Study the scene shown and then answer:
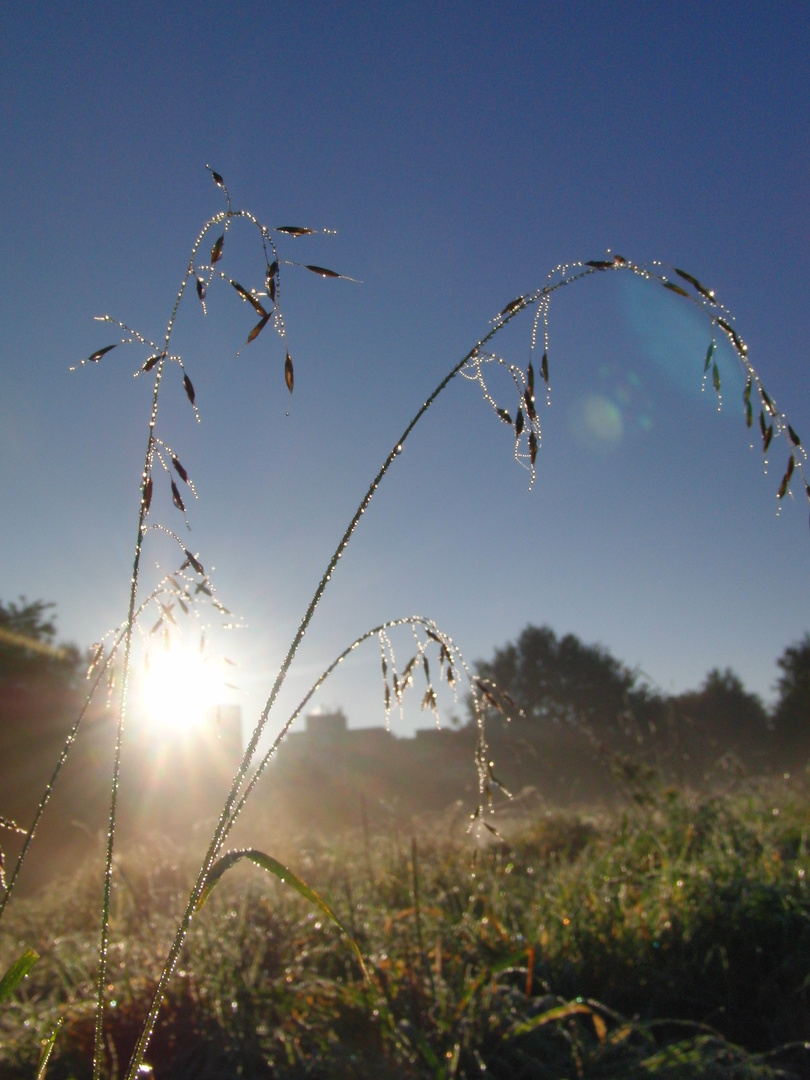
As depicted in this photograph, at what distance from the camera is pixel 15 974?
75cm

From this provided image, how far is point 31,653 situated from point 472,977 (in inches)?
460

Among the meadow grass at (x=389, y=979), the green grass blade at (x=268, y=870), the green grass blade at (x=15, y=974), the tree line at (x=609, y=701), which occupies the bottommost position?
the meadow grass at (x=389, y=979)

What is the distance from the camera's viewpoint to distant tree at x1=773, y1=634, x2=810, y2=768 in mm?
24531

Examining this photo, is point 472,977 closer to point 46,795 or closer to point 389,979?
point 389,979

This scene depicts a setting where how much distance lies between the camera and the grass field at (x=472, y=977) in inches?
85.8

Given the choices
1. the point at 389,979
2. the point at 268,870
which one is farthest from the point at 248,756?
the point at 389,979

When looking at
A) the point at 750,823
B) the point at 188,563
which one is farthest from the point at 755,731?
the point at 188,563

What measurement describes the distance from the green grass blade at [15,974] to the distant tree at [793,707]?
1058 inches

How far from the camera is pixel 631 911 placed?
3.11 m

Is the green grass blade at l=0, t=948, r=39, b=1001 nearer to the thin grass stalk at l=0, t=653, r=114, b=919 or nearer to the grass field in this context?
the thin grass stalk at l=0, t=653, r=114, b=919

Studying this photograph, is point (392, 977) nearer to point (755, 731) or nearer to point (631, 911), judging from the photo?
point (631, 911)

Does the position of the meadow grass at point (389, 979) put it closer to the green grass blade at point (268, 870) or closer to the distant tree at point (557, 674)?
the green grass blade at point (268, 870)

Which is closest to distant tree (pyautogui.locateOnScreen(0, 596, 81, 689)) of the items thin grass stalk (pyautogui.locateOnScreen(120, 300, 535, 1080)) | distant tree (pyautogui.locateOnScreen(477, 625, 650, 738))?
thin grass stalk (pyautogui.locateOnScreen(120, 300, 535, 1080))

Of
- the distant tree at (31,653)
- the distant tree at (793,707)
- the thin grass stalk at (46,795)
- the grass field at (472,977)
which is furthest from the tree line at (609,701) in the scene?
the thin grass stalk at (46,795)
